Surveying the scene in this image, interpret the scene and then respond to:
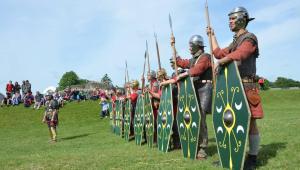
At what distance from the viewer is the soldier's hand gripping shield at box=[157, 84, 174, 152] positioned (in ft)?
26.8

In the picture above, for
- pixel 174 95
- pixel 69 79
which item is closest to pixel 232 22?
pixel 174 95

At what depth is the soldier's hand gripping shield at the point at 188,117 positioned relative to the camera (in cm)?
684

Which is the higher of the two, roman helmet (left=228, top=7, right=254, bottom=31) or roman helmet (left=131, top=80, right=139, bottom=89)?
roman helmet (left=228, top=7, right=254, bottom=31)

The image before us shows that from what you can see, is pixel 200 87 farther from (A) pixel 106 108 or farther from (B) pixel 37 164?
(A) pixel 106 108

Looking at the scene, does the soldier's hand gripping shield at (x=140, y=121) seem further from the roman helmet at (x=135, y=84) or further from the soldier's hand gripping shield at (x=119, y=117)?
the soldier's hand gripping shield at (x=119, y=117)

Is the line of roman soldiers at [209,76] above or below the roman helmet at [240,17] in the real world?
below

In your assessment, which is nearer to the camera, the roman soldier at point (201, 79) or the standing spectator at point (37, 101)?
the roman soldier at point (201, 79)

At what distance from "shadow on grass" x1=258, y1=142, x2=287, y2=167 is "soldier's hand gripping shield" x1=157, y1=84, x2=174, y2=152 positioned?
A: 71.2 inches

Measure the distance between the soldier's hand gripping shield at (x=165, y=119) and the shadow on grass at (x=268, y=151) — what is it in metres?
1.81

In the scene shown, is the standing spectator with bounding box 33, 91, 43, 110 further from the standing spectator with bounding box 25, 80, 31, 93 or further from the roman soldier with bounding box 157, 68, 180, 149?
the roman soldier with bounding box 157, 68, 180, 149

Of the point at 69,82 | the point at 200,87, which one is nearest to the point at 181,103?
the point at 200,87

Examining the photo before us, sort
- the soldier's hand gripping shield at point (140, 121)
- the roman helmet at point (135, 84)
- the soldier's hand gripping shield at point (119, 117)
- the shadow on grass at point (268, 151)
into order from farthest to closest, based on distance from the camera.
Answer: the soldier's hand gripping shield at point (119, 117)
the roman helmet at point (135, 84)
the soldier's hand gripping shield at point (140, 121)
the shadow on grass at point (268, 151)

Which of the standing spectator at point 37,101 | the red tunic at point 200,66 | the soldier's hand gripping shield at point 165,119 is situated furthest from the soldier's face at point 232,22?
the standing spectator at point 37,101

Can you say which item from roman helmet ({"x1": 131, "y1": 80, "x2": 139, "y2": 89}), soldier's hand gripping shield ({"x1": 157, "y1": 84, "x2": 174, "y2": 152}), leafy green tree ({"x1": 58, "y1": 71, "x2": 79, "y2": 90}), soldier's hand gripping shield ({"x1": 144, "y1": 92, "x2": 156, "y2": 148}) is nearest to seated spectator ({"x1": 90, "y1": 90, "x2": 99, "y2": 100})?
roman helmet ({"x1": 131, "y1": 80, "x2": 139, "y2": 89})
